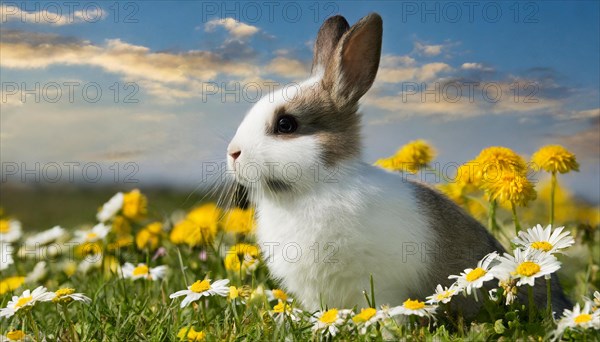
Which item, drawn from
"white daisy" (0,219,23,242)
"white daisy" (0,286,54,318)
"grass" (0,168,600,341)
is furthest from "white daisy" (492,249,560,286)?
"white daisy" (0,219,23,242)

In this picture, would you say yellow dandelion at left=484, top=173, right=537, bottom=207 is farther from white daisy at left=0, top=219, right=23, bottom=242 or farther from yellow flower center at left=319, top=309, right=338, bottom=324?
white daisy at left=0, top=219, right=23, bottom=242

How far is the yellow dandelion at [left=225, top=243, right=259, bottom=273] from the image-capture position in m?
4.14

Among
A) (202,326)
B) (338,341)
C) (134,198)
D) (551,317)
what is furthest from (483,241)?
(134,198)

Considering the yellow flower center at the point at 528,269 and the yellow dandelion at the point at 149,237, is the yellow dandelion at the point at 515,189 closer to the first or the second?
the yellow flower center at the point at 528,269

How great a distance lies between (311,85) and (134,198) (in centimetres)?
189

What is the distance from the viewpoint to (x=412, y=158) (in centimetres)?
475

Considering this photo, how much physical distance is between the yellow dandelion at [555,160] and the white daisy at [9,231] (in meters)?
3.51

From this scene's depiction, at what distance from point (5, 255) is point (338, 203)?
257 centimetres

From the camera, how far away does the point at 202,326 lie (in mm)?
3512

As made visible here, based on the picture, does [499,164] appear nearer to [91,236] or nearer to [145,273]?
[145,273]

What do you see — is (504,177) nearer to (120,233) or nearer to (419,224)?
(419,224)

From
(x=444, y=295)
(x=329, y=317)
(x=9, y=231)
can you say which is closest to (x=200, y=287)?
(x=329, y=317)

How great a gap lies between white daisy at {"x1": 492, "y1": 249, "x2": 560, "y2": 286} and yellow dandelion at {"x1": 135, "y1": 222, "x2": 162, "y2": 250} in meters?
2.62

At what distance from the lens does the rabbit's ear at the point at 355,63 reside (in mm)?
3719
